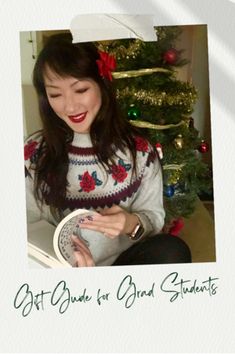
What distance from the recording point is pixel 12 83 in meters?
0.65

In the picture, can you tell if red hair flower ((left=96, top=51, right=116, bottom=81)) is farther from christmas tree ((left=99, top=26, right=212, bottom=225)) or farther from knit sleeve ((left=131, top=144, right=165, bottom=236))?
knit sleeve ((left=131, top=144, right=165, bottom=236))

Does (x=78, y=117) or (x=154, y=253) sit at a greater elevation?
(x=78, y=117)

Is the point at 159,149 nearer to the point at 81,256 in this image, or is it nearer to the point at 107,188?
the point at 107,188

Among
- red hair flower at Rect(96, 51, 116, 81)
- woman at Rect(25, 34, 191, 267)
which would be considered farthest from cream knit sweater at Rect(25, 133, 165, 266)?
red hair flower at Rect(96, 51, 116, 81)

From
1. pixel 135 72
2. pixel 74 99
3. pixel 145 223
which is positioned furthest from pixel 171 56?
pixel 145 223

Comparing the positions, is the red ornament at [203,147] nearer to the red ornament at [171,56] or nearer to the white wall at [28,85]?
the red ornament at [171,56]

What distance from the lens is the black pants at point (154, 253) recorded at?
0.66 m

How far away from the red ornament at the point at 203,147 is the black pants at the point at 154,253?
5.8 inches

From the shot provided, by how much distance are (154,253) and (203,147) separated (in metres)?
0.19

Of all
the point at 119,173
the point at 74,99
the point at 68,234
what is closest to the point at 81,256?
the point at 68,234

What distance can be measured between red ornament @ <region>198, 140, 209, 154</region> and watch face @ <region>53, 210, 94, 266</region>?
0.20 m

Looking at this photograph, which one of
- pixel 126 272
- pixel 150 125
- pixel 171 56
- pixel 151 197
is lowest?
pixel 126 272

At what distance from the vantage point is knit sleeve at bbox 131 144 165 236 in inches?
25.8

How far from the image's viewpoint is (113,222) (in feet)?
2.15
